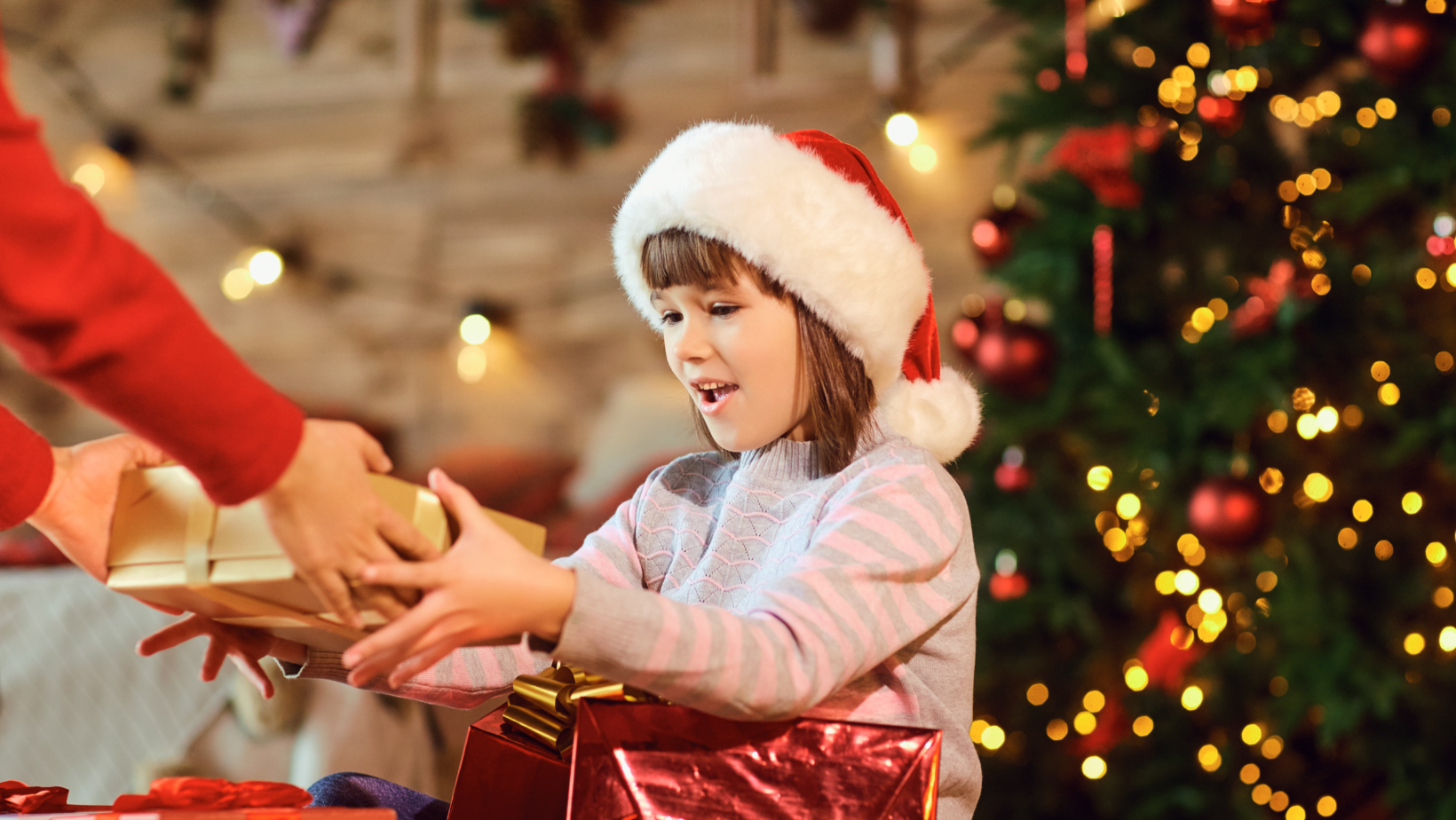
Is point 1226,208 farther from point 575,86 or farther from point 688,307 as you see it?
point 575,86

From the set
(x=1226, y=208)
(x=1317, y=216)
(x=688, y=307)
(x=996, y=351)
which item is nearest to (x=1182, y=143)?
(x=1226, y=208)

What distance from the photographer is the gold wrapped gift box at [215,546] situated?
656 millimetres

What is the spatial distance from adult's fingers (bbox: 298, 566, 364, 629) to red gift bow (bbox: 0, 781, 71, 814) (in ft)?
1.10

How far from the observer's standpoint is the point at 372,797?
37.3 inches

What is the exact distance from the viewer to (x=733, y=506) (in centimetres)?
100

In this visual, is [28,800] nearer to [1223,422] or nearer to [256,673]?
[256,673]

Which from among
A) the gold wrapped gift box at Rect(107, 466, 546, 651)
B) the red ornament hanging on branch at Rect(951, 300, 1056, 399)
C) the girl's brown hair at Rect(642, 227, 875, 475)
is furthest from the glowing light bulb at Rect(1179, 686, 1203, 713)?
the gold wrapped gift box at Rect(107, 466, 546, 651)

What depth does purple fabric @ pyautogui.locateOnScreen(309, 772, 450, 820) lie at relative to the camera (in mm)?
930

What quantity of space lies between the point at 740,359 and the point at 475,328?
2124mm

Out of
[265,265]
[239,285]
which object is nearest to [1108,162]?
[265,265]

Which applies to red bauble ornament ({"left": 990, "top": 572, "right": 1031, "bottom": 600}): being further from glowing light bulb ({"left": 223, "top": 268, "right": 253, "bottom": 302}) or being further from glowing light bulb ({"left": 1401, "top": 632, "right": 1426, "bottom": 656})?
glowing light bulb ({"left": 223, "top": 268, "right": 253, "bottom": 302})

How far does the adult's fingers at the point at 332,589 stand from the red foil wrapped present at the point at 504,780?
0.24 metres

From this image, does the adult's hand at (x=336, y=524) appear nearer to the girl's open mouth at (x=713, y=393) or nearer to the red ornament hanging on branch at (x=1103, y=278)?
the girl's open mouth at (x=713, y=393)

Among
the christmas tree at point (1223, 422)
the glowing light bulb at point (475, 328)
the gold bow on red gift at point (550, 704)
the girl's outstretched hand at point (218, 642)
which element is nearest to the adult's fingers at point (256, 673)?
the girl's outstretched hand at point (218, 642)
